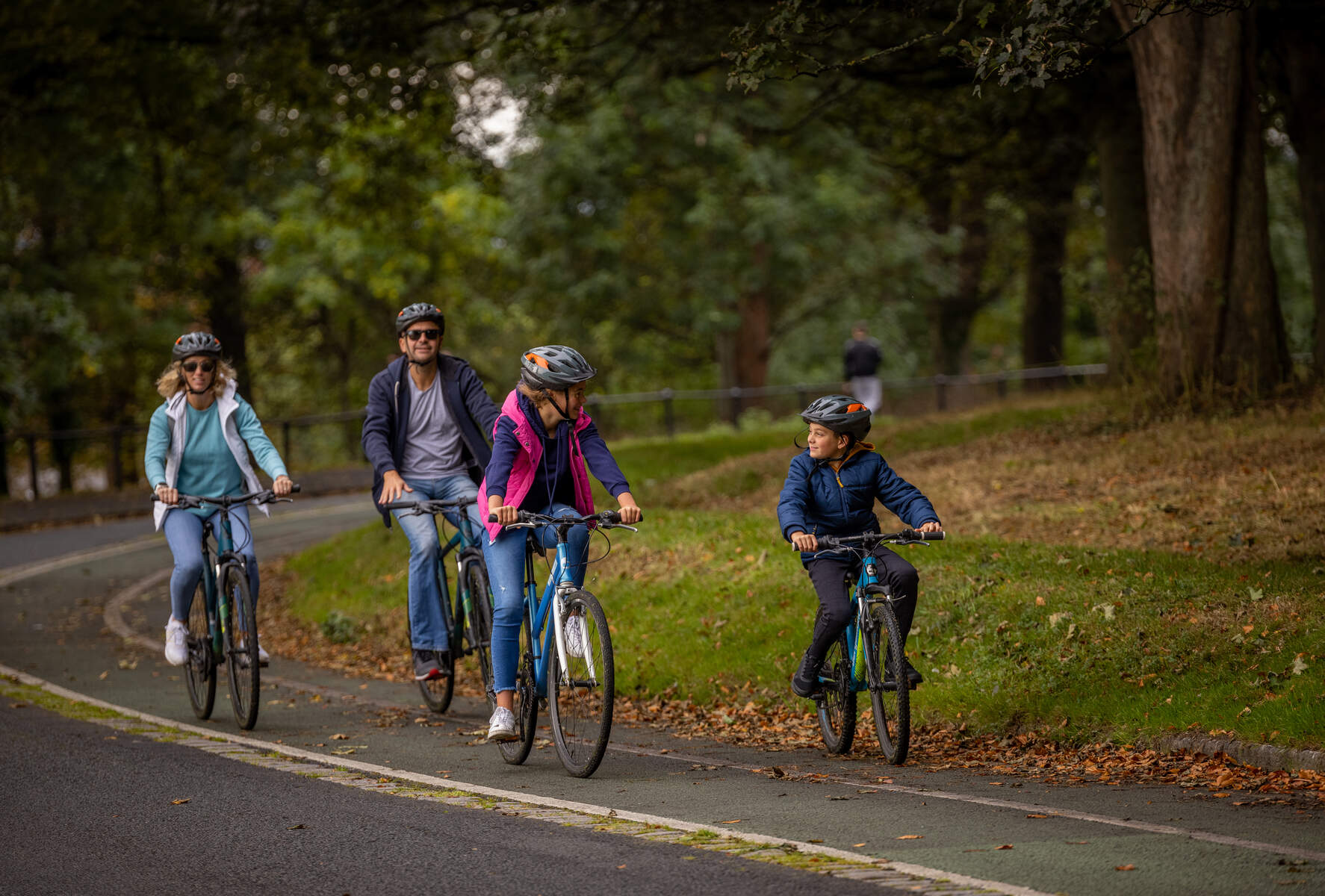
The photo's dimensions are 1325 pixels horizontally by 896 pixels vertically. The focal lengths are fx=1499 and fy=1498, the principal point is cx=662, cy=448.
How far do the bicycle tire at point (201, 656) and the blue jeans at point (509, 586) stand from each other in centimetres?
251

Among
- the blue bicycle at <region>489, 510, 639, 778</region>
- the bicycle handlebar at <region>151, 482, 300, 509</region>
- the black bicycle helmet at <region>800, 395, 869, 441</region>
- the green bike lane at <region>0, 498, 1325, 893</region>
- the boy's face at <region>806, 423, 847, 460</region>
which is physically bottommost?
the green bike lane at <region>0, 498, 1325, 893</region>

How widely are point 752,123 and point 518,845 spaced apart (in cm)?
2709

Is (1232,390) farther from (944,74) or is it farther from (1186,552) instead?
(944,74)

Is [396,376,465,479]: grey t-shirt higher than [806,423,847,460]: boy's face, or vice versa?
[396,376,465,479]: grey t-shirt

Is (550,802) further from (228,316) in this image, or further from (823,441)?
(228,316)

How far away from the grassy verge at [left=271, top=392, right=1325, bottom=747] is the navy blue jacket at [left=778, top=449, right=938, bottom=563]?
5.05 feet

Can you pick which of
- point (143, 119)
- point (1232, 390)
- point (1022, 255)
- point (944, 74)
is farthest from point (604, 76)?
point (1022, 255)

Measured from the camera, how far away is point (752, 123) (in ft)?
103

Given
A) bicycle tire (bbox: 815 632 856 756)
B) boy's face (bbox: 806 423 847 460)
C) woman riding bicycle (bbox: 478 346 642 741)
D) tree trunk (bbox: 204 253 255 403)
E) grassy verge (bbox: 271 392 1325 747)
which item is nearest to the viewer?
woman riding bicycle (bbox: 478 346 642 741)

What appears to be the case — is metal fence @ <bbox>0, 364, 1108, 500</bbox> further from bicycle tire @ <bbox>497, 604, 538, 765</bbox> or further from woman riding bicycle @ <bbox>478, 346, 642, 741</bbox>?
woman riding bicycle @ <bbox>478, 346, 642, 741</bbox>

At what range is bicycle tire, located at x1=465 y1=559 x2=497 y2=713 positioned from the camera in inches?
336

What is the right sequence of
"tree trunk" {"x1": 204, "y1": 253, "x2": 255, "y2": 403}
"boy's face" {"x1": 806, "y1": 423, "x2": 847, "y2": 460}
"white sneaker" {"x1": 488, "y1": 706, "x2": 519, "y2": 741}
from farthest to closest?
"tree trunk" {"x1": 204, "y1": 253, "x2": 255, "y2": 403} < "boy's face" {"x1": 806, "y1": 423, "x2": 847, "y2": 460} < "white sneaker" {"x1": 488, "y1": 706, "x2": 519, "y2": 741}

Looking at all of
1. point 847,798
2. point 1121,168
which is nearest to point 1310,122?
point 1121,168

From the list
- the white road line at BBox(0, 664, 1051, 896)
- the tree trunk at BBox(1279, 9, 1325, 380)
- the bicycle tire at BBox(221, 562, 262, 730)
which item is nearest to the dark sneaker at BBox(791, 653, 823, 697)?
the white road line at BBox(0, 664, 1051, 896)
